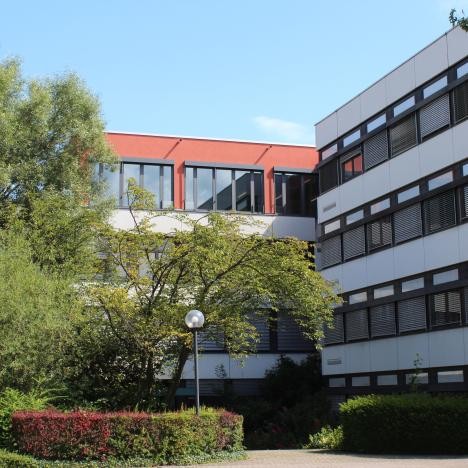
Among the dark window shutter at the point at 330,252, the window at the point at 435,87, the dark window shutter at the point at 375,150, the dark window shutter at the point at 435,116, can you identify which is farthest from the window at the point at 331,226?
the window at the point at 435,87

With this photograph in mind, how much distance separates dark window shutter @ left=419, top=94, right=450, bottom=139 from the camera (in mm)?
26594

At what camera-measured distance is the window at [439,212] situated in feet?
86.2

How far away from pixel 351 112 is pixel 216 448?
17.0m

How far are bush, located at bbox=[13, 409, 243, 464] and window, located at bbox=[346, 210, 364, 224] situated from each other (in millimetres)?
14620

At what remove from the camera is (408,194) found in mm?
28578

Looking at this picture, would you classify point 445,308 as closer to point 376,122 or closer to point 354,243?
point 354,243

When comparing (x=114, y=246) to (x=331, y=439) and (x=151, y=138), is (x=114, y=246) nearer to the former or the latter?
(x=331, y=439)

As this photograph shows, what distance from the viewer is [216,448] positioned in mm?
19422

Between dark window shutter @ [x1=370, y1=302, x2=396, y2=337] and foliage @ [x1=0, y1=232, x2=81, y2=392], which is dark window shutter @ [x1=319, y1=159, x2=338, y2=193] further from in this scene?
foliage @ [x1=0, y1=232, x2=81, y2=392]

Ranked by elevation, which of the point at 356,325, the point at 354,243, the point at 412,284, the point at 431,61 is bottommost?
the point at 356,325

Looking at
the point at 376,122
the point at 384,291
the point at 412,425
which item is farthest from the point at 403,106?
the point at 412,425

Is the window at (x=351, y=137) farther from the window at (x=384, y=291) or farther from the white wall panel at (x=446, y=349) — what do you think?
the white wall panel at (x=446, y=349)

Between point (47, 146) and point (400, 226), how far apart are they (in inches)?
499

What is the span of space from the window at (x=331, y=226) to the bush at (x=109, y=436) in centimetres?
1575
